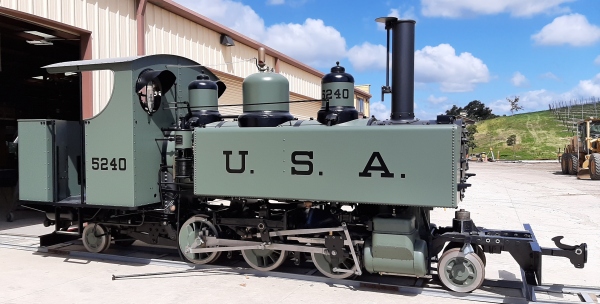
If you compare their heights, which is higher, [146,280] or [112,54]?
[112,54]

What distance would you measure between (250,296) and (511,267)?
A: 371 centimetres

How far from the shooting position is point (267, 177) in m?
5.91

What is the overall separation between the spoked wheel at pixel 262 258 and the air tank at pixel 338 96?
6.06 ft

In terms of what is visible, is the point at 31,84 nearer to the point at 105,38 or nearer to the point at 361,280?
the point at 105,38

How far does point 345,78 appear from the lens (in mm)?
6402

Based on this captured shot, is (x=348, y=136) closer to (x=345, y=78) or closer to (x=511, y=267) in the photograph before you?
(x=345, y=78)

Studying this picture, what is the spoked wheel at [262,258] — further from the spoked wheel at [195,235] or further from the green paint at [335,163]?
the green paint at [335,163]

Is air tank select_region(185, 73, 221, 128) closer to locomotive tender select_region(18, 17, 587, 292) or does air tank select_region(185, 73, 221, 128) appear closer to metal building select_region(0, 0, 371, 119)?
locomotive tender select_region(18, 17, 587, 292)

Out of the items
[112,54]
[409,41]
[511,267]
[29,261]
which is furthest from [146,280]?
[112,54]

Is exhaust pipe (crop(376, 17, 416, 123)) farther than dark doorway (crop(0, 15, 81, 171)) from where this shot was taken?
No

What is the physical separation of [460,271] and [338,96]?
259 cm

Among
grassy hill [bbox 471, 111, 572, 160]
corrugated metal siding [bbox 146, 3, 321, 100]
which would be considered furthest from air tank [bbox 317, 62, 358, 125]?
grassy hill [bbox 471, 111, 572, 160]

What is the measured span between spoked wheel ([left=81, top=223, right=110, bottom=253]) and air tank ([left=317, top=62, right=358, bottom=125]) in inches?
150

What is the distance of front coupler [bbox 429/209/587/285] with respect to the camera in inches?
207
